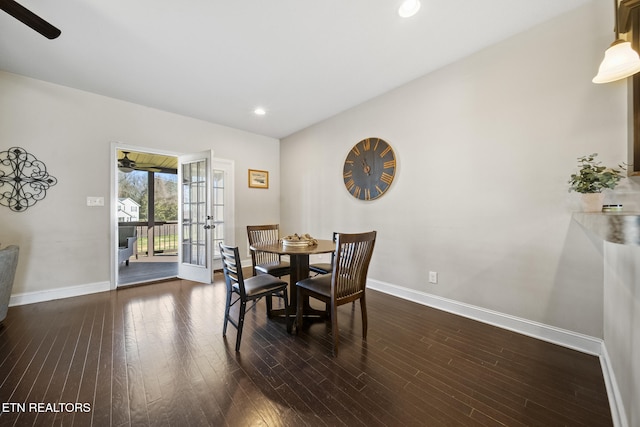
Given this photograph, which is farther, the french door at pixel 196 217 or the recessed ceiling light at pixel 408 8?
the french door at pixel 196 217

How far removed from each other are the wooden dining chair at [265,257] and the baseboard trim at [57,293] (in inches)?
89.9

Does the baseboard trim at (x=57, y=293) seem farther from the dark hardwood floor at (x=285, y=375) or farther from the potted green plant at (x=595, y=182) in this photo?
the potted green plant at (x=595, y=182)

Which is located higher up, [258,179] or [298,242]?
[258,179]

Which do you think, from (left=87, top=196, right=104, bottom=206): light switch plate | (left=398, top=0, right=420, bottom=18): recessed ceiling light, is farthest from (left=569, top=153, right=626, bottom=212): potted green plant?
(left=87, top=196, right=104, bottom=206): light switch plate

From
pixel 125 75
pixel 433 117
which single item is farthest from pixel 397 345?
pixel 125 75

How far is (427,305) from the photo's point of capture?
289 cm

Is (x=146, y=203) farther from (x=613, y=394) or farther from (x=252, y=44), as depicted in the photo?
(x=613, y=394)

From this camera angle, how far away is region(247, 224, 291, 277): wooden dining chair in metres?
2.78

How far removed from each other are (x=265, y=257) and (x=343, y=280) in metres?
1.50

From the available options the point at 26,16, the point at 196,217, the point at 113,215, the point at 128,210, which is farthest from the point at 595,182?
the point at 128,210

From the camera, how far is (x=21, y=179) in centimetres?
294

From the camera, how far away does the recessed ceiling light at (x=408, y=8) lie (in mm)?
1884

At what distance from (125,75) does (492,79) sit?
416 cm

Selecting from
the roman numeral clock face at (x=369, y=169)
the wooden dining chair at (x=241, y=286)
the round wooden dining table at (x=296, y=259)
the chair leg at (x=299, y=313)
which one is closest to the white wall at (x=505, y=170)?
the roman numeral clock face at (x=369, y=169)
